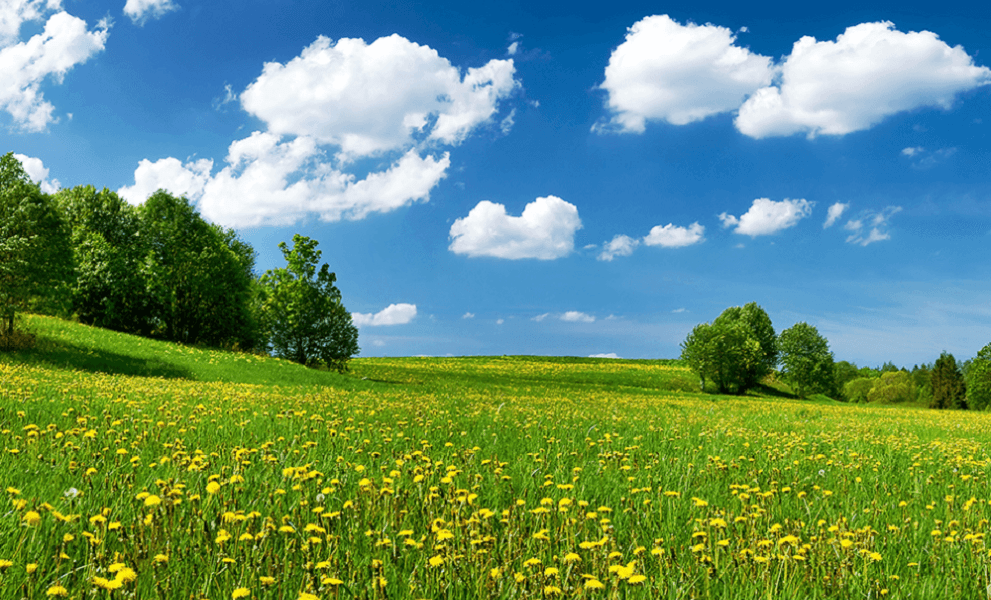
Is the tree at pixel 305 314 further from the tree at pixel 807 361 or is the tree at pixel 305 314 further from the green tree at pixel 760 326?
the tree at pixel 807 361

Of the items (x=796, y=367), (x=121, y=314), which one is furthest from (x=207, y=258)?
(x=796, y=367)

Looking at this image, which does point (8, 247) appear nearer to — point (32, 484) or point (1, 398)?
point (1, 398)

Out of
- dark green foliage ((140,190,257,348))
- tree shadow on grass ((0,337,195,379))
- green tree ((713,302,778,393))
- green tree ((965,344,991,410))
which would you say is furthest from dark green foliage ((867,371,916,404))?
tree shadow on grass ((0,337,195,379))

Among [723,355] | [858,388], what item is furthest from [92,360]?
[858,388]

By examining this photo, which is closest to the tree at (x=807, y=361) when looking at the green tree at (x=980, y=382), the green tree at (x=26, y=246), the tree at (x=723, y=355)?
the tree at (x=723, y=355)

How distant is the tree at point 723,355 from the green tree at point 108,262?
55.3 metres

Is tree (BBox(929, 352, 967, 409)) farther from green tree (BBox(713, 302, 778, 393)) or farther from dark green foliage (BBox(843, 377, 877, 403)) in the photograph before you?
dark green foliage (BBox(843, 377, 877, 403))

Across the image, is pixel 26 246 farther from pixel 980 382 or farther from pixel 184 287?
pixel 980 382

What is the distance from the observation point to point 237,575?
10.7 ft

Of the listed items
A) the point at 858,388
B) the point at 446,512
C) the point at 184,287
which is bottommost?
the point at 858,388

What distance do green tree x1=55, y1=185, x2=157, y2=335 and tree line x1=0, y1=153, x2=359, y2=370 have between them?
73 mm

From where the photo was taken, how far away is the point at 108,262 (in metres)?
44.2

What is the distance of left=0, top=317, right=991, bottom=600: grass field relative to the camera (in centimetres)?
324

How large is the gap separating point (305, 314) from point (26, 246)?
17971 mm
